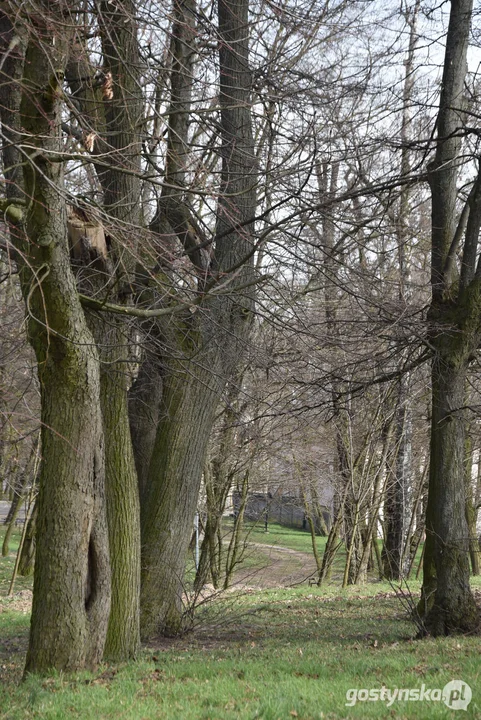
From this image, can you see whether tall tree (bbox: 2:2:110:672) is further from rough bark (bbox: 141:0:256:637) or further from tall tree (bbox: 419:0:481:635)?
tall tree (bbox: 419:0:481:635)

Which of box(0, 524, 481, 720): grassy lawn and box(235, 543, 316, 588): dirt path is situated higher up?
box(0, 524, 481, 720): grassy lawn

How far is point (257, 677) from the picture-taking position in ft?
19.8

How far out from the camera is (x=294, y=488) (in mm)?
20312

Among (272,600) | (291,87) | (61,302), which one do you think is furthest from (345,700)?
(272,600)

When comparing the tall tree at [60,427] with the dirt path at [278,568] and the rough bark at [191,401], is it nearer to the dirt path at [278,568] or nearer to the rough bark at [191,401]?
the rough bark at [191,401]

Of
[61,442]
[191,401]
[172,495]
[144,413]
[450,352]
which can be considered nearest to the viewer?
[61,442]

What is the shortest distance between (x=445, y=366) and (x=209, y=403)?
3.03 m

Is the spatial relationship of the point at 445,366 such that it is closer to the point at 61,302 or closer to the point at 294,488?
the point at 61,302

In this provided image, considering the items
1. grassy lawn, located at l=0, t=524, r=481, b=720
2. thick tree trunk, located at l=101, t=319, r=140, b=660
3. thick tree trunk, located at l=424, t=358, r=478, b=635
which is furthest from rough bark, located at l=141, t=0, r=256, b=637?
thick tree trunk, located at l=424, t=358, r=478, b=635

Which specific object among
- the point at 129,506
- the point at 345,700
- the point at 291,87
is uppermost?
the point at 291,87

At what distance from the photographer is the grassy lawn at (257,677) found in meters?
4.89

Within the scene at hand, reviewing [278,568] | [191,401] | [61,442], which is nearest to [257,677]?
[61,442]

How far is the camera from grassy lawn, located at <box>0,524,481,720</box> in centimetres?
489

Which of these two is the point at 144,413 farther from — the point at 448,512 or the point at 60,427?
the point at 448,512
